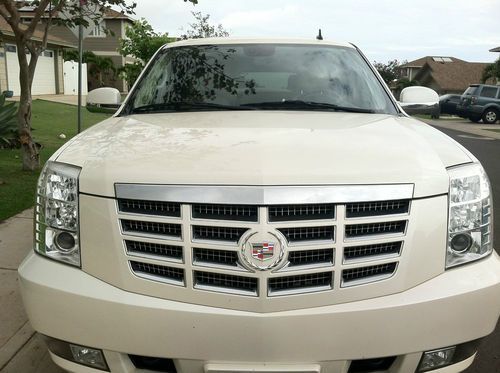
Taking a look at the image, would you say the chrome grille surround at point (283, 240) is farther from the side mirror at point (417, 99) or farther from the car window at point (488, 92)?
the car window at point (488, 92)

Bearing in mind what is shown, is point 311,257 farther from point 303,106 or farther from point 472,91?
point 472,91

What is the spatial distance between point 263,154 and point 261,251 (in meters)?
0.42

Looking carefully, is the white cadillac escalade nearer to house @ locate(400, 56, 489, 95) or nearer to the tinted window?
the tinted window

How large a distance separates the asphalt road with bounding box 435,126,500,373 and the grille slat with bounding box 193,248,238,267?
166cm

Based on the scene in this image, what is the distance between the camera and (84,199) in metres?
2.06

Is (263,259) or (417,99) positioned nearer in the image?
(263,259)

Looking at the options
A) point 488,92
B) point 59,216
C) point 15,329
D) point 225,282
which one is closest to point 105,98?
point 15,329

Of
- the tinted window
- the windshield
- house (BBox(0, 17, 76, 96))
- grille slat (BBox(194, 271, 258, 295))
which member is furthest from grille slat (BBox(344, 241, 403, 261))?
the tinted window

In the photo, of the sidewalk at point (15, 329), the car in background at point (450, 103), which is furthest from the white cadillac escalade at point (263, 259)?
the car in background at point (450, 103)

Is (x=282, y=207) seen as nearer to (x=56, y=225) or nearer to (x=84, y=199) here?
(x=84, y=199)

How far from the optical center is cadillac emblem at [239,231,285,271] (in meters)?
1.86

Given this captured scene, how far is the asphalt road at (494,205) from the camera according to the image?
288cm

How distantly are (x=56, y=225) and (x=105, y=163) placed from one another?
33 cm

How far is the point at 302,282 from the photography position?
195cm
